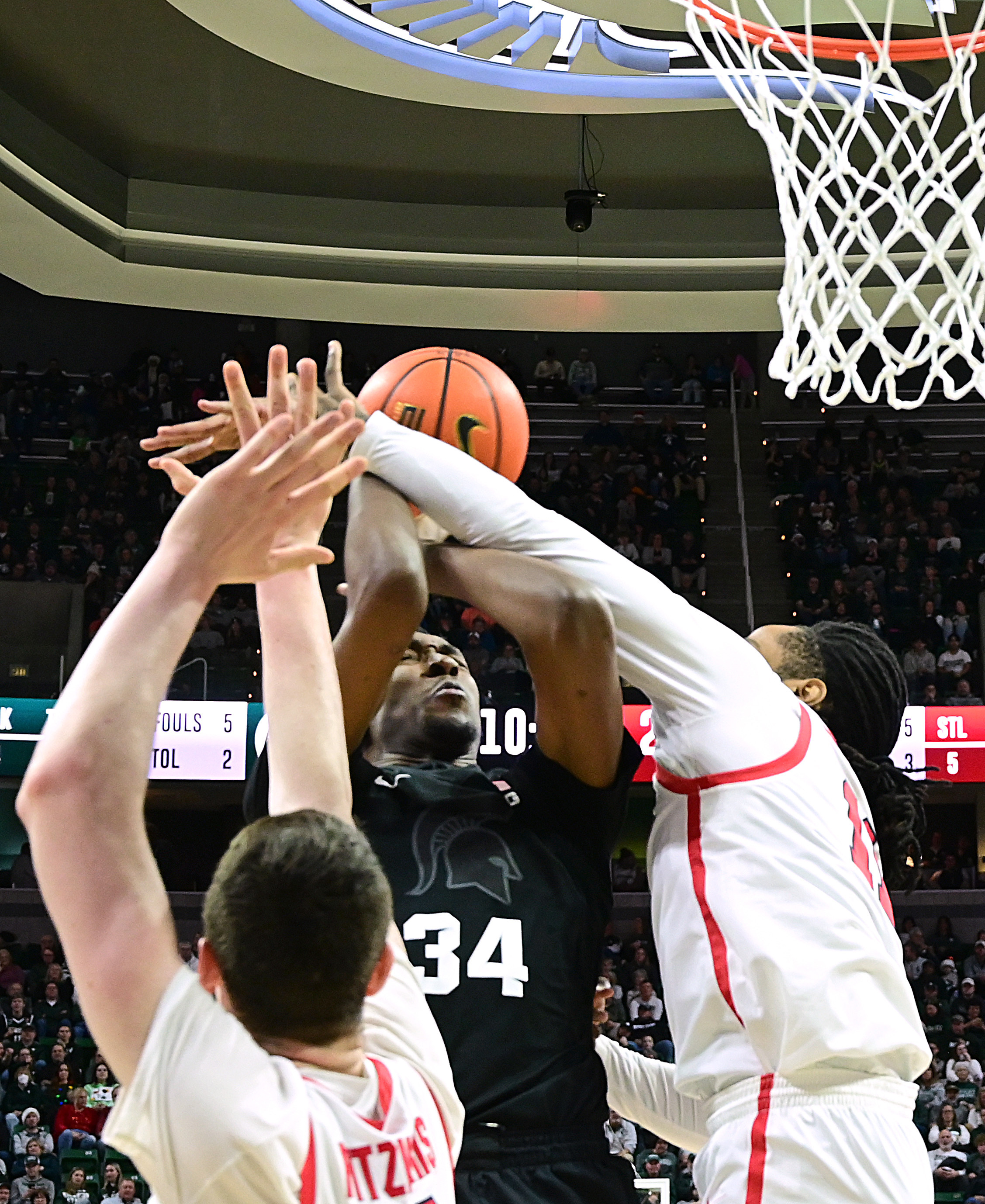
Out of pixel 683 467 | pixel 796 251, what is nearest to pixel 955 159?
pixel 796 251

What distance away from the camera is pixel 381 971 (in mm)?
1526

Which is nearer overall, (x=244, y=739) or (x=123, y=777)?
(x=123, y=777)

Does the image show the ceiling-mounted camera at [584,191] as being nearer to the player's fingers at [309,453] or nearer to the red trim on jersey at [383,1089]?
the player's fingers at [309,453]

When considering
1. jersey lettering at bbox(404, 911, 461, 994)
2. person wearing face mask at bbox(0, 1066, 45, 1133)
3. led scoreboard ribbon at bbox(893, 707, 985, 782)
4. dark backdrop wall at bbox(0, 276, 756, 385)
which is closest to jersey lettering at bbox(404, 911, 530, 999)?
jersey lettering at bbox(404, 911, 461, 994)

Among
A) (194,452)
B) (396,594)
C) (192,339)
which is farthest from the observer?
(192,339)

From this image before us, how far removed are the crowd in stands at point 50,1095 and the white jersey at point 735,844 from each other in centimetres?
711

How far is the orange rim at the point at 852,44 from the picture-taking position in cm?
488

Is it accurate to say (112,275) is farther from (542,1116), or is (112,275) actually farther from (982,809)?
(982,809)

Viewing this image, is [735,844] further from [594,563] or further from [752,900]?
[594,563]

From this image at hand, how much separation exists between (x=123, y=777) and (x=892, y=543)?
14.5 meters

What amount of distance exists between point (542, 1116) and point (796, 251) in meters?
2.80

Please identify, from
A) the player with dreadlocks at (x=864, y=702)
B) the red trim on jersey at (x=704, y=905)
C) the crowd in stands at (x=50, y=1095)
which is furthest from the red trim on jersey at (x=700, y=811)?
the crowd in stands at (x=50, y=1095)

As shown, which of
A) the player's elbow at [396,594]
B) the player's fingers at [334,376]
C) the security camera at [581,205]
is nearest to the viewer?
the player's fingers at [334,376]

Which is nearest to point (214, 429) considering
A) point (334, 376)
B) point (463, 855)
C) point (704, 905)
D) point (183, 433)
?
point (183, 433)
